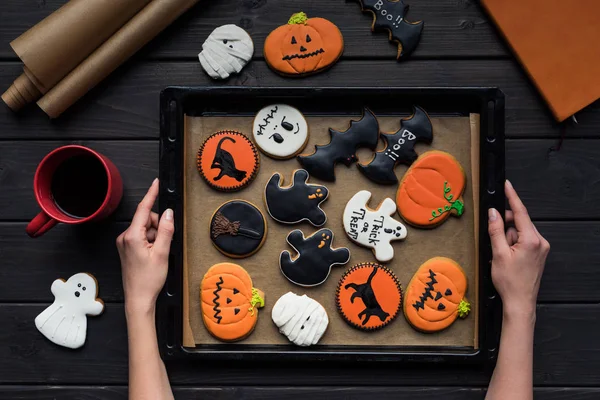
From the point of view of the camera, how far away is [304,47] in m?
1.05

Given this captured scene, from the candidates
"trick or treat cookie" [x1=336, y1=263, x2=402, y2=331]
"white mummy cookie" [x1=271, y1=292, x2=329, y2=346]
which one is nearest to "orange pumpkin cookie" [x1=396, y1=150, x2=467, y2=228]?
"trick or treat cookie" [x1=336, y1=263, x2=402, y2=331]

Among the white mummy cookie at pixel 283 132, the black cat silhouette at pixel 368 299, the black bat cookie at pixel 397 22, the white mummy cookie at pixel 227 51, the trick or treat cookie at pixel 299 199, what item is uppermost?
the black bat cookie at pixel 397 22

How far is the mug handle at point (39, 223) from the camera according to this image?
971 mm

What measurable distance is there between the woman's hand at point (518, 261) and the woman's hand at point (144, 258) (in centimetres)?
58

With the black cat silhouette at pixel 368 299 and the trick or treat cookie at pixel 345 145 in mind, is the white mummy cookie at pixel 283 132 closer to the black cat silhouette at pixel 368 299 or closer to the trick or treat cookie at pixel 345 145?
the trick or treat cookie at pixel 345 145

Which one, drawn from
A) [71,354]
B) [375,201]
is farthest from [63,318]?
[375,201]

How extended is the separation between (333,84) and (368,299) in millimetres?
412

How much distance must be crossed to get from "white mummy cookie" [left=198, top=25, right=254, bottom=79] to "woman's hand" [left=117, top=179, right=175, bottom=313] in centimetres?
28

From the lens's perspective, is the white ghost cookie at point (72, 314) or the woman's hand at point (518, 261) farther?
the white ghost cookie at point (72, 314)

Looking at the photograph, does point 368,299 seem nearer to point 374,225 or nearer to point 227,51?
point 374,225

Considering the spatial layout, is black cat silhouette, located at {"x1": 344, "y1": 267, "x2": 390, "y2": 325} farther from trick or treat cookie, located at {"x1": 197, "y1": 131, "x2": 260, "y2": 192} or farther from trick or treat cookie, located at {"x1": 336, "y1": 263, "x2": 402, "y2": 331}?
trick or treat cookie, located at {"x1": 197, "y1": 131, "x2": 260, "y2": 192}

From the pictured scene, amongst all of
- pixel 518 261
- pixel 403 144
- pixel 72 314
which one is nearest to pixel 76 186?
pixel 72 314

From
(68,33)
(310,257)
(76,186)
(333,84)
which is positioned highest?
(68,33)

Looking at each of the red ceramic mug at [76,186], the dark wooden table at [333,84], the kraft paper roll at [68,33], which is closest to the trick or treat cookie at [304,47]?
the dark wooden table at [333,84]
